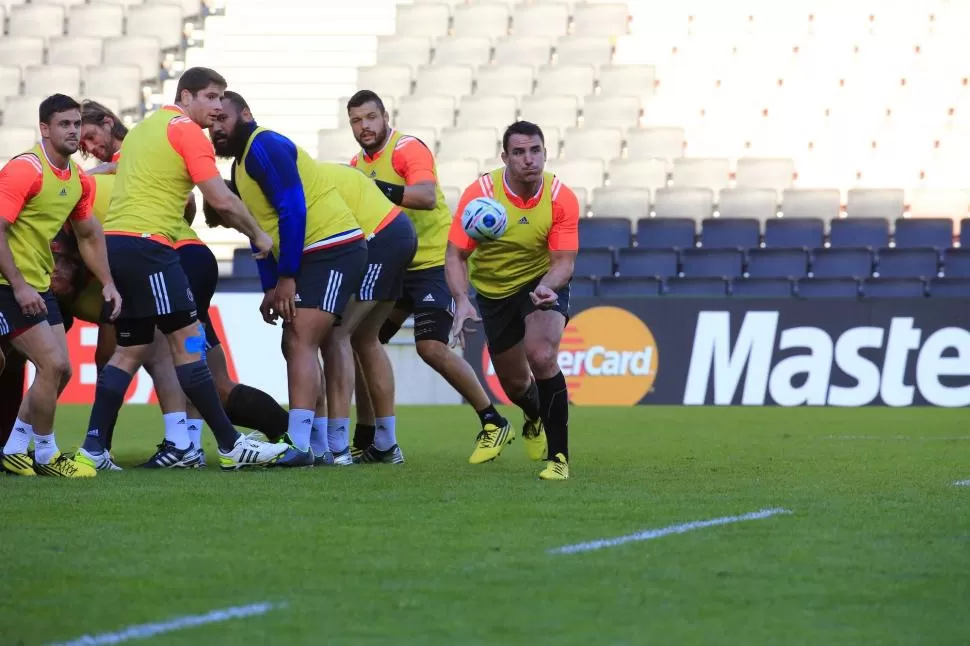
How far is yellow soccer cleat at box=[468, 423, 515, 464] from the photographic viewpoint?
922cm

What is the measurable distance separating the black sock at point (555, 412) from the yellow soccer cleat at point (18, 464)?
283 centimetres

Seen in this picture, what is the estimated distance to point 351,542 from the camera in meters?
5.38

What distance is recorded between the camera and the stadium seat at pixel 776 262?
60.1ft

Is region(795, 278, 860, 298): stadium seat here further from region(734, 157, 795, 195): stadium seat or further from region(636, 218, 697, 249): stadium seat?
region(734, 157, 795, 195): stadium seat

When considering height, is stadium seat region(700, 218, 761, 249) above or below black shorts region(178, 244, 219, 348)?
above

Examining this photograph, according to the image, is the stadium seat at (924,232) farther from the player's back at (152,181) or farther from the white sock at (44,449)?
the white sock at (44,449)

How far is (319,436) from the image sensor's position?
8859mm

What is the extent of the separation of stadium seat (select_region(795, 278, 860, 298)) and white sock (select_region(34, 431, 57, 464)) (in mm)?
11167

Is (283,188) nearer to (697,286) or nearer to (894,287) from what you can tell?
(697,286)

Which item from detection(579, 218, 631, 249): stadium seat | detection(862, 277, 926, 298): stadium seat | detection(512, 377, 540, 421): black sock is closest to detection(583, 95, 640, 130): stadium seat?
detection(579, 218, 631, 249): stadium seat

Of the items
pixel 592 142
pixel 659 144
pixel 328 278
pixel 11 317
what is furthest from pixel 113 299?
pixel 659 144

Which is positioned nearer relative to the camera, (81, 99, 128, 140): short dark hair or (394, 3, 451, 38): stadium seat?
(81, 99, 128, 140): short dark hair

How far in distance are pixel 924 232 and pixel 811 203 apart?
1778mm

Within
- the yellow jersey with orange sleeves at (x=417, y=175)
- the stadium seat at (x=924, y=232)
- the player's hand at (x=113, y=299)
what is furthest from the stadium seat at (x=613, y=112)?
the player's hand at (x=113, y=299)
